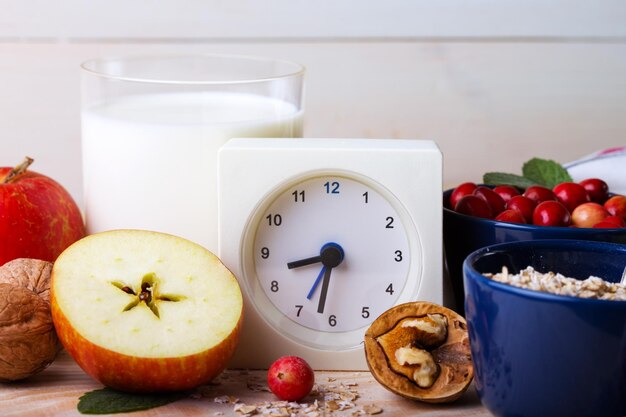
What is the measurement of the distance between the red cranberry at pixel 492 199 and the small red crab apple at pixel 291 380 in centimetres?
31

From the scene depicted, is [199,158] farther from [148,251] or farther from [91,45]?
[91,45]

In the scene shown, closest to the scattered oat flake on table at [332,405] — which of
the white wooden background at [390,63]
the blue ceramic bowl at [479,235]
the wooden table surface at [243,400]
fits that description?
the wooden table surface at [243,400]

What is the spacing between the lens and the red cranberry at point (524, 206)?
3.12 feet

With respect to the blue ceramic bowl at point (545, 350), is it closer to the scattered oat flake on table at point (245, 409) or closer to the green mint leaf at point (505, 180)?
the scattered oat flake on table at point (245, 409)

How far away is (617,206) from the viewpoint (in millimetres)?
981

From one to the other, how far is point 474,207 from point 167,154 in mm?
356

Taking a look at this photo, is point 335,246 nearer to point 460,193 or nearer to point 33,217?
point 460,193

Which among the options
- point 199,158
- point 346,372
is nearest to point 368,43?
point 199,158

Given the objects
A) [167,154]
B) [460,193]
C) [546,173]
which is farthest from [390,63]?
[167,154]

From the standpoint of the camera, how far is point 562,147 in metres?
1.64

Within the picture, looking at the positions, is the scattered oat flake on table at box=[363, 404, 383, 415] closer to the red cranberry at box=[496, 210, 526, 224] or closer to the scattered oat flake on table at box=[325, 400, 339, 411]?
the scattered oat flake on table at box=[325, 400, 339, 411]

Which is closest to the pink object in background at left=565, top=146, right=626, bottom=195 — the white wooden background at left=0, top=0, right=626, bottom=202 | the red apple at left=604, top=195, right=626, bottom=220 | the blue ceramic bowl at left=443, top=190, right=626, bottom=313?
the red apple at left=604, top=195, right=626, bottom=220

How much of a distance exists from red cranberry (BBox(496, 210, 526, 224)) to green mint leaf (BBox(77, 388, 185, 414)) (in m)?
0.39

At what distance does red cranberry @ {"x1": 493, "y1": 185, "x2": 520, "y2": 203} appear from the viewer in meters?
1.02
